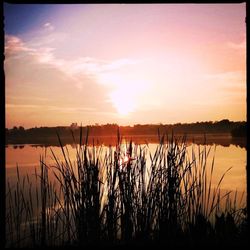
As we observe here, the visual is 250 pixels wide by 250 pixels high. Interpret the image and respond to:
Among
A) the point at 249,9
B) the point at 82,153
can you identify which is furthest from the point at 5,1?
the point at 82,153

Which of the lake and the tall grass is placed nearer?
the tall grass

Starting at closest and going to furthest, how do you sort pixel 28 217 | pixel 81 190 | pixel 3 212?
1. pixel 3 212
2. pixel 81 190
3. pixel 28 217

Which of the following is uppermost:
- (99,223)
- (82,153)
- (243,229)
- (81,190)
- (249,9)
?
(249,9)

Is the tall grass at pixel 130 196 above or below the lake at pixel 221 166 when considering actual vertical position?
above

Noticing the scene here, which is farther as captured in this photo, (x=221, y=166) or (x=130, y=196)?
(x=221, y=166)

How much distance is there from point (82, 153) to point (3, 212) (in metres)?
1.19

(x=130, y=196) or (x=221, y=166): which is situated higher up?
(x=130, y=196)

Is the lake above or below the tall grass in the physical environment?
below

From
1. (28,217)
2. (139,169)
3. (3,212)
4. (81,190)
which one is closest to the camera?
(3,212)

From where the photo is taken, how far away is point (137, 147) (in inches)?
101

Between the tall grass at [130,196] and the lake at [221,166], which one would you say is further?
the lake at [221,166]

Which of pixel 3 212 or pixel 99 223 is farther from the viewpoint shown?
pixel 99 223

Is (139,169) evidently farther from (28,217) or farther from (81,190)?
(28,217)

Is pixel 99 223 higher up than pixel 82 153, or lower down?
lower down
